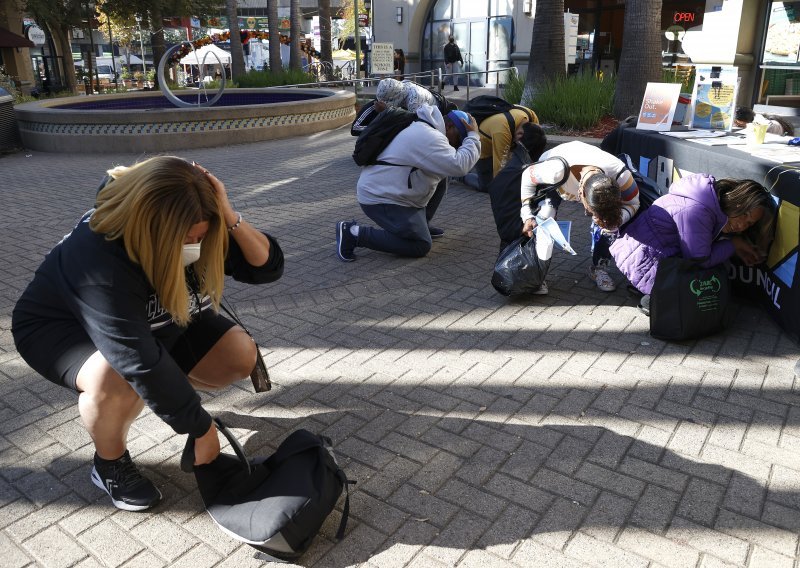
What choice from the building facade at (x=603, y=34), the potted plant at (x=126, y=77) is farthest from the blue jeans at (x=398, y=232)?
the potted plant at (x=126, y=77)

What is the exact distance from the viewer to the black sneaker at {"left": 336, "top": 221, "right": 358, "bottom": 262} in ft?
18.5

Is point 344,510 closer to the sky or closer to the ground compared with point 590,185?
closer to the ground

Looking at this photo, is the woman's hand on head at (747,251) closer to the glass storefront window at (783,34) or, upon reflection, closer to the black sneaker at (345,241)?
the black sneaker at (345,241)

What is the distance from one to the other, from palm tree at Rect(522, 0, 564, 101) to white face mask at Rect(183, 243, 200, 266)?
933 cm

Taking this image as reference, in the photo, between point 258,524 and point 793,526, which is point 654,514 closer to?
point 793,526

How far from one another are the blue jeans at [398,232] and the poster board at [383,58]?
10.8 meters

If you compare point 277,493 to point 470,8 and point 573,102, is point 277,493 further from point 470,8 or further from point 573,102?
point 470,8

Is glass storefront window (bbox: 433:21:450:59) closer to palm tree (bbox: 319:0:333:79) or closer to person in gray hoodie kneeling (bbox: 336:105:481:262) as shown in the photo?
palm tree (bbox: 319:0:333:79)

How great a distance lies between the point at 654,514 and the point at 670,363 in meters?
1.40

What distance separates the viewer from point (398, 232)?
18.3ft

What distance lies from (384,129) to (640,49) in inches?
233

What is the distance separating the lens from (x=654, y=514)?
261cm

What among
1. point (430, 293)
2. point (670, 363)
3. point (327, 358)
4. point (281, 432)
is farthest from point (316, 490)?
point (430, 293)

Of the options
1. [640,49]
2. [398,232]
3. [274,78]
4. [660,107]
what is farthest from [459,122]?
[274,78]
